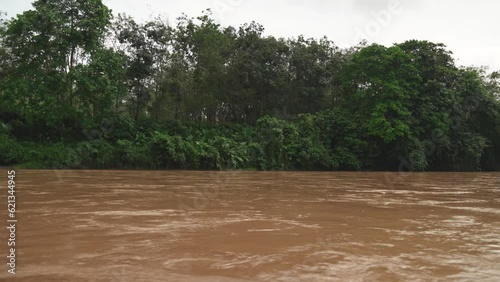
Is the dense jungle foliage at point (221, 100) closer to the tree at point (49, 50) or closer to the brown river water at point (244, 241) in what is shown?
the tree at point (49, 50)

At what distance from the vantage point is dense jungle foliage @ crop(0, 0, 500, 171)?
69.6 feet

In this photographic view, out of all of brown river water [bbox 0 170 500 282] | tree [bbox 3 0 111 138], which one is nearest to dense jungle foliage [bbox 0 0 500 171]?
tree [bbox 3 0 111 138]

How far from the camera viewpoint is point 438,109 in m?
27.1

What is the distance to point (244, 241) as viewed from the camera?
4.48 m

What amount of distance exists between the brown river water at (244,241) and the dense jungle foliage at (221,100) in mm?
14659

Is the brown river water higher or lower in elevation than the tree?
lower

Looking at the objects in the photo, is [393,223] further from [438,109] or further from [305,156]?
[438,109]

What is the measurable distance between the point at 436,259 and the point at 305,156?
21671 mm

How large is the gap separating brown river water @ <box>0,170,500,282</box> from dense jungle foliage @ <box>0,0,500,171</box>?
1466 cm

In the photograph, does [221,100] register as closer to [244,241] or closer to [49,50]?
[49,50]

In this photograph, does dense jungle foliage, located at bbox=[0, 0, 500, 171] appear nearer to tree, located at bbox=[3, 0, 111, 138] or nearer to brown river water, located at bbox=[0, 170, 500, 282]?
tree, located at bbox=[3, 0, 111, 138]

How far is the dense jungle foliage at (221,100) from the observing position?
21.2m

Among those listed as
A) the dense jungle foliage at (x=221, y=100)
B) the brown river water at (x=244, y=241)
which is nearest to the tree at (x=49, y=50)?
the dense jungle foliage at (x=221, y=100)

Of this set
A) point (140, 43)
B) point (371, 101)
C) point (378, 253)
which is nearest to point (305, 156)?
point (371, 101)
